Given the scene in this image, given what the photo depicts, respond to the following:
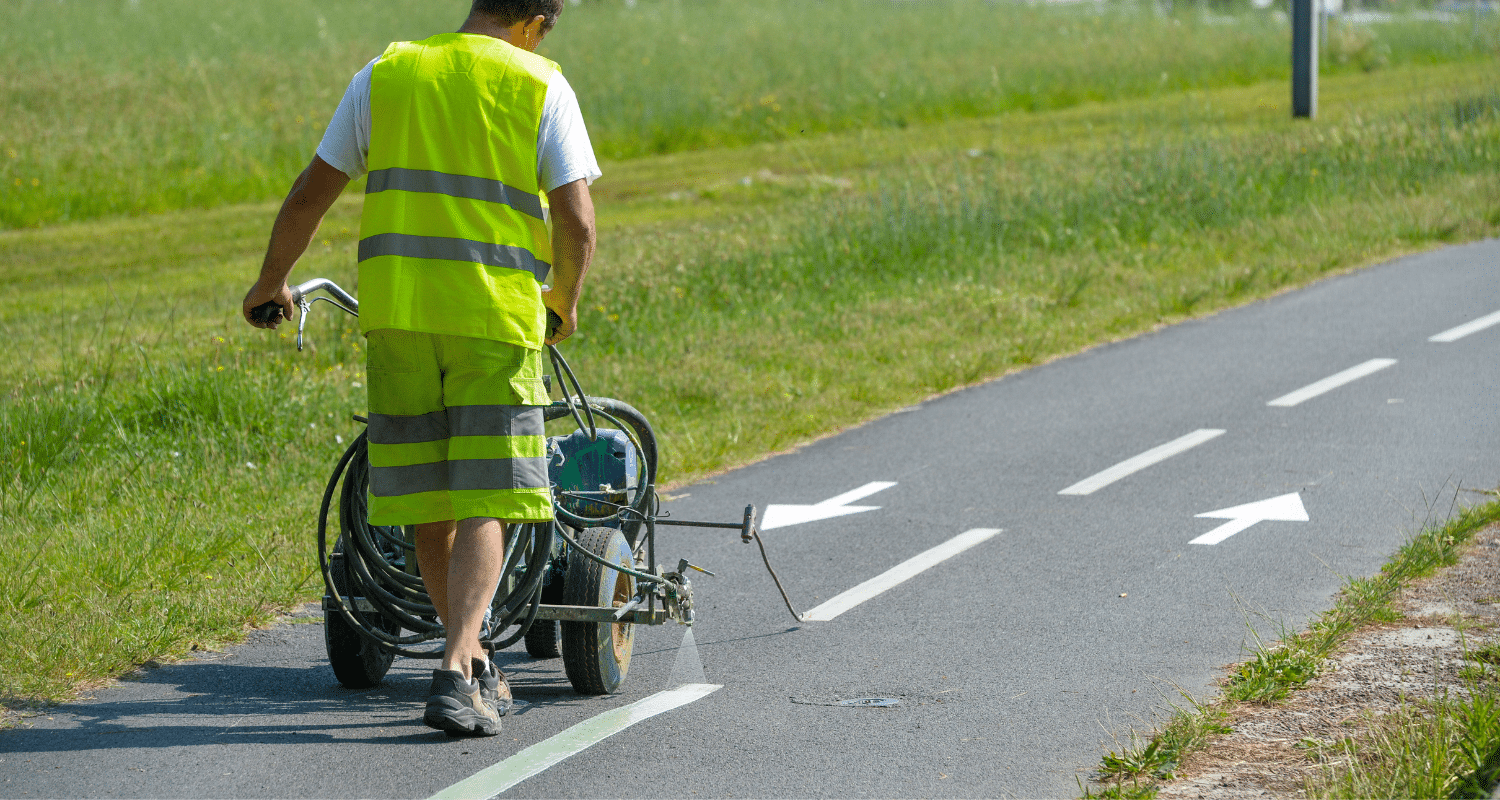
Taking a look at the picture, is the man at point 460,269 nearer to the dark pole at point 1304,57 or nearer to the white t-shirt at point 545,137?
the white t-shirt at point 545,137

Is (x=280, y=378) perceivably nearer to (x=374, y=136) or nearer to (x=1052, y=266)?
(x=374, y=136)

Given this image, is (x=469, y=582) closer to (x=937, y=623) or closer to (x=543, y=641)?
(x=543, y=641)

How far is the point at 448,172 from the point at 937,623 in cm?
241

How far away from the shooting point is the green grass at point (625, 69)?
19266 mm

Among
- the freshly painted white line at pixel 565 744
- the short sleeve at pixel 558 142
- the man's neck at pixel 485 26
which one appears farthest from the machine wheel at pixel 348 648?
the man's neck at pixel 485 26

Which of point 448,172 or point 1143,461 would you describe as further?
point 1143,461

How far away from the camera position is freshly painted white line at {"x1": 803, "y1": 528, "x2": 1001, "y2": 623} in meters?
5.66

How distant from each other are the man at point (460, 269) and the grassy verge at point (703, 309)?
1.46 m

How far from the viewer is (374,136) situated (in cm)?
409

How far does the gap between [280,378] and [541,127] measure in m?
5.15

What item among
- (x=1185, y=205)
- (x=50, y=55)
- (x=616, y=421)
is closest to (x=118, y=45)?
(x=50, y=55)

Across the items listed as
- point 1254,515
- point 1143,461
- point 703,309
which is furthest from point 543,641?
point 703,309

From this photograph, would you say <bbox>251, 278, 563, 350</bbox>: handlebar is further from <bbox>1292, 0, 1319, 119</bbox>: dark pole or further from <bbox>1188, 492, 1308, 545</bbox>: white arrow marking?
<bbox>1292, 0, 1319, 119</bbox>: dark pole

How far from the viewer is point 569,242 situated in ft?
13.8
